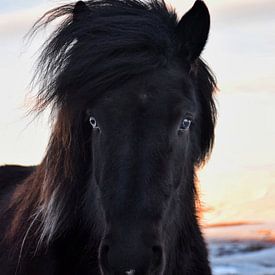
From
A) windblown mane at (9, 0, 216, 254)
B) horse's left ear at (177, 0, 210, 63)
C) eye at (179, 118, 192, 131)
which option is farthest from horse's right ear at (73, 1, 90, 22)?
eye at (179, 118, 192, 131)

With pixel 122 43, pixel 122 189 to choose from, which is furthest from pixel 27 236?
pixel 122 43

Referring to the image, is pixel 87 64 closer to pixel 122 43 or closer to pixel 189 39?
pixel 122 43

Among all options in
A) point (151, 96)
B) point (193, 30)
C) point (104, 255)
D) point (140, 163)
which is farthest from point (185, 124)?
point (104, 255)

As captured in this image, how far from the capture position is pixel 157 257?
4922 millimetres

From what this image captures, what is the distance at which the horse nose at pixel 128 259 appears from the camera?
4785 millimetres

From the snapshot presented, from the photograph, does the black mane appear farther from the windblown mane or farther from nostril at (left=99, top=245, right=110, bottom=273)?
nostril at (left=99, top=245, right=110, bottom=273)

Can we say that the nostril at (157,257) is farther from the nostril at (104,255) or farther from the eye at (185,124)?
the eye at (185,124)

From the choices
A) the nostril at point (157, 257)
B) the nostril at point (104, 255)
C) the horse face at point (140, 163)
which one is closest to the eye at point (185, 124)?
the horse face at point (140, 163)

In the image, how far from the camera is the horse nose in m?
4.79

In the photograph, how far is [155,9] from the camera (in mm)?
6004

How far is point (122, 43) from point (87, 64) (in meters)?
0.27

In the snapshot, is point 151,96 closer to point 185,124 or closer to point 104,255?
point 185,124

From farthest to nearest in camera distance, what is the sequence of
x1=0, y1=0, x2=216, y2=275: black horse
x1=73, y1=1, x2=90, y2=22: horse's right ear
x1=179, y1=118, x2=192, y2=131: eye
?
1. x1=73, y1=1, x2=90, y2=22: horse's right ear
2. x1=179, y1=118, x2=192, y2=131: eye
3. x1=0, y1=0, x2=216, y2=275: black horse

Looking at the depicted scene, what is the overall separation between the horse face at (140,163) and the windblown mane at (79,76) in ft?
0.49
